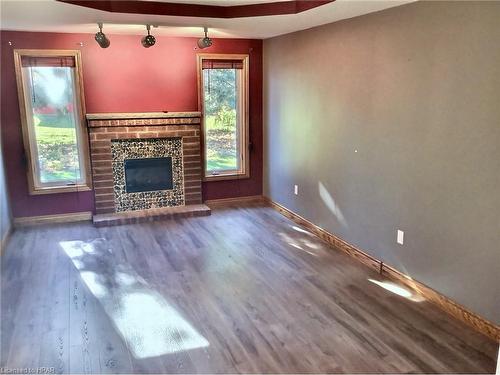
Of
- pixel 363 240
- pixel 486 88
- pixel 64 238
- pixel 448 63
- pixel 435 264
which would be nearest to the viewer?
pixel 486 88

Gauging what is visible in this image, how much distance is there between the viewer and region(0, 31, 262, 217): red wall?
4.82m

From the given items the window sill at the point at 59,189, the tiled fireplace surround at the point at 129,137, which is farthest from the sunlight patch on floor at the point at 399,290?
the window sill at the point at 59,189

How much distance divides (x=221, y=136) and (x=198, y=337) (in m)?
3.52

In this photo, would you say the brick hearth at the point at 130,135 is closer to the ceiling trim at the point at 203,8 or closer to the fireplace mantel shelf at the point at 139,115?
the fireplace mantel shelf at the point at 139,115

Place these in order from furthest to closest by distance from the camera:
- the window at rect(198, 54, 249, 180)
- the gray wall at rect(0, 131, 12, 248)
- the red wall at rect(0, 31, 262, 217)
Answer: the window at rect(198, 54, 249, 180) → the red wall at rect(0, 31, 262, 217) → the gray wall at rect(0, 131, 12, 248)

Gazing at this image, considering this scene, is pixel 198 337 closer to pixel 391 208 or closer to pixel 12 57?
pixel 391 208

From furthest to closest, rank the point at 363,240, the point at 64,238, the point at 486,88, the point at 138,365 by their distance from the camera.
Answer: the point at 64,238 → the point at 363,240 → the point at 486,88 → the point at 138,365

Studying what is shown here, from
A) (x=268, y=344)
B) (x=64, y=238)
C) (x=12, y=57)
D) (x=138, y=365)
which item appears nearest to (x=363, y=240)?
(x=268, y=344)

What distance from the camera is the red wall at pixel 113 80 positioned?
15.8 ft

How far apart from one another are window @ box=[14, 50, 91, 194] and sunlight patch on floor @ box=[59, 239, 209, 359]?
1.28m

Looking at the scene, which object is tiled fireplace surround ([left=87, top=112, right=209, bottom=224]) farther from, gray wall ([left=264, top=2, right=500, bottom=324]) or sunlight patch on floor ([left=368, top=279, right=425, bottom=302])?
sunlight patch on floor ([left=368, top=279, right=425, bottom=302])


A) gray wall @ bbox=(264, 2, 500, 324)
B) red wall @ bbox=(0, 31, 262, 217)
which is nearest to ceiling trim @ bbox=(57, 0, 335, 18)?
gray wall @ bbox=(264, 2, 500, 324)

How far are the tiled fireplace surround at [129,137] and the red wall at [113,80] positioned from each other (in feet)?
0.45

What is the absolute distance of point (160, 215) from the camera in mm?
5395
